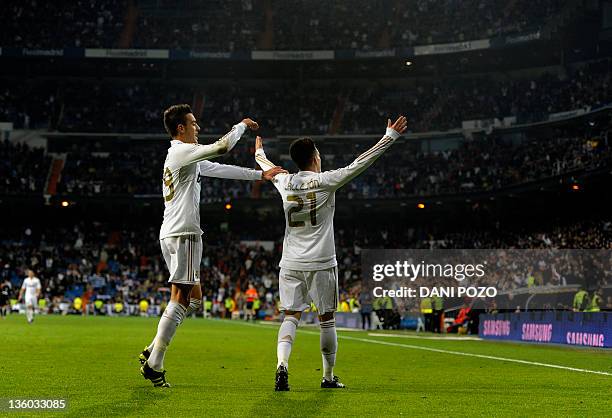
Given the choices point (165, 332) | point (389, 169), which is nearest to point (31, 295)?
point (165, 332)

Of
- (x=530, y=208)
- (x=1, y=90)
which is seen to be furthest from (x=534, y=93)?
(x=1, y=90)

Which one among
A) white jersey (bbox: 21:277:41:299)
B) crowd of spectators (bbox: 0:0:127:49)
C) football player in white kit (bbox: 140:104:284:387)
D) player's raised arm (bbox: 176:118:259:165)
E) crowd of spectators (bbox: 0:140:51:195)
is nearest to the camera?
player's raised arm (bbox: 176:118:259:165)

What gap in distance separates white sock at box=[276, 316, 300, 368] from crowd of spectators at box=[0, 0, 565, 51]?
60362 millimetres

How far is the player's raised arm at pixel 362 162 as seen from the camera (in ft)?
31.5

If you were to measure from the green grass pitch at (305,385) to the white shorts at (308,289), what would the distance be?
0.90 metres

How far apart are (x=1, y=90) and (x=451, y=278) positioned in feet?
162

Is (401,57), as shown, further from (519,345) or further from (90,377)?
(90,377)

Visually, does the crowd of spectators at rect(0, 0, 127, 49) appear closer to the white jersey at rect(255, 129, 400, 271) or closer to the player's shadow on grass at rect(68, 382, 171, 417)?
the white jersey at rect(255, 129, 400, 271)

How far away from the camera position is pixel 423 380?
1188cm

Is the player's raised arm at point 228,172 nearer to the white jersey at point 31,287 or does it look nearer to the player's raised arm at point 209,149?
the player's raised arm at point 209,149

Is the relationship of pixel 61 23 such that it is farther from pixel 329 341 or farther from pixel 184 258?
pixel 329 341

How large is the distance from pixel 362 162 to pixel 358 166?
6cm

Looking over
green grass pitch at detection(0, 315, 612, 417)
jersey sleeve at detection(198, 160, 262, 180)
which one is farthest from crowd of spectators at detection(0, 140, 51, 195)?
jersey sleeve at detection(198, 160, 262, 180)

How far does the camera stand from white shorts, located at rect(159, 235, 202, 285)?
32.7 ft
